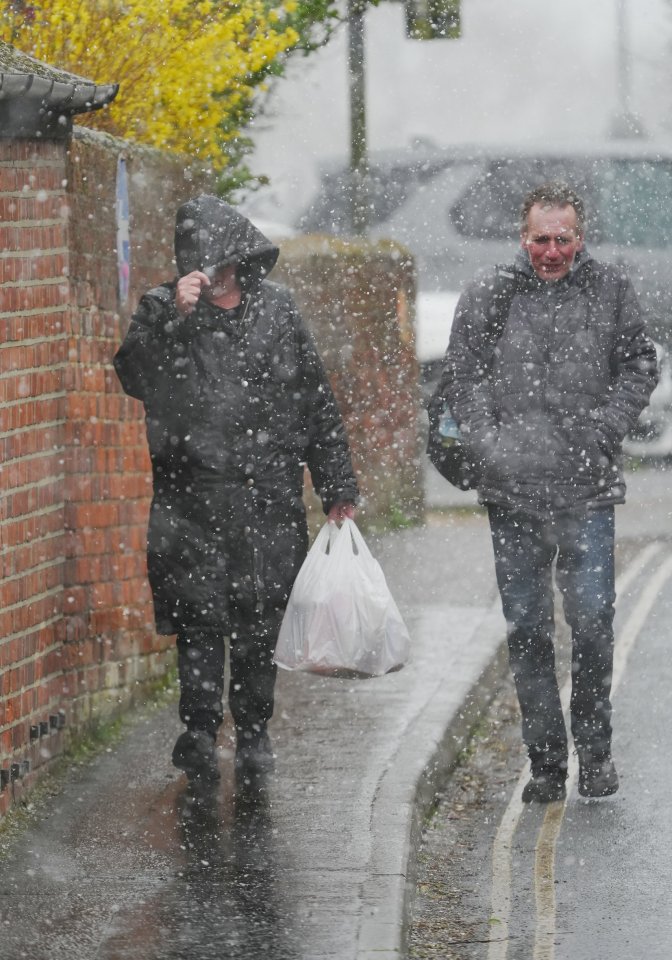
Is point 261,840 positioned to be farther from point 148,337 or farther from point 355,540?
point 148,337

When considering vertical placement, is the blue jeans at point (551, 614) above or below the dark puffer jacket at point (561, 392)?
below

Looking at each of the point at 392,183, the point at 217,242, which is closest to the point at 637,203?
the point at 392,183

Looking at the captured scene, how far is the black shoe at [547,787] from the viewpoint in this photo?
→ 6.42 metres

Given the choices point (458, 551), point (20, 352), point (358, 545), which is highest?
point (20, 352)

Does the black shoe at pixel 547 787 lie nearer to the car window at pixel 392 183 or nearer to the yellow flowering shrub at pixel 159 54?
the yellow flowering shrub at pixel 159 54

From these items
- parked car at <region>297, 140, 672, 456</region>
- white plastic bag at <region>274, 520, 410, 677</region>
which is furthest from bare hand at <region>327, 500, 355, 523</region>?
parked car at <region>297, 140, 672, 456</region>

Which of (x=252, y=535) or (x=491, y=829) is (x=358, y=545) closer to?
(x=252, y=535)

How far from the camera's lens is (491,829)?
6285 mm

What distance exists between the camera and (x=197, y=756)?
6395mm

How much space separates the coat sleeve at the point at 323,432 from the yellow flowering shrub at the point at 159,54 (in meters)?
2.11

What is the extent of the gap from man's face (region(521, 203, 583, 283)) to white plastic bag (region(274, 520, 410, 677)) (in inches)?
43.3

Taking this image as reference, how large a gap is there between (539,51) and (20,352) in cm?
3589

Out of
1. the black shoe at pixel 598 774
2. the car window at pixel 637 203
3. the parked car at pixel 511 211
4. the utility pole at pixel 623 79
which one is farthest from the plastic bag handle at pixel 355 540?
the utility pole at pixel 623 79

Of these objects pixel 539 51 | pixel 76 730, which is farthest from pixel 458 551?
pixel 539 51
